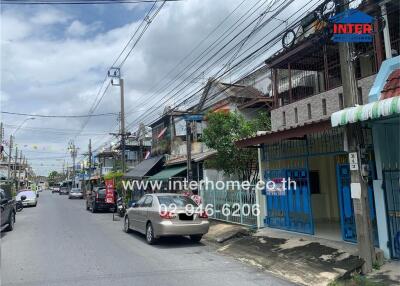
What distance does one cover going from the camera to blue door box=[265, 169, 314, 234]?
12.7 metres

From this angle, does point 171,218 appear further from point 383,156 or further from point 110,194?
point 110,194

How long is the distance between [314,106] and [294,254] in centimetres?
665

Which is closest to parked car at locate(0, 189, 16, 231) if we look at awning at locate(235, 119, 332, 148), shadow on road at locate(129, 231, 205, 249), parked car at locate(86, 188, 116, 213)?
shadow on road at locate(129, 231, 205, 249)

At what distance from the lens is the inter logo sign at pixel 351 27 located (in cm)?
850

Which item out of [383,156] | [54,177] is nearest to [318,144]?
[383,156]

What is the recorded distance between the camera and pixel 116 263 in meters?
10.1

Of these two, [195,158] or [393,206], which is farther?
[195,158]

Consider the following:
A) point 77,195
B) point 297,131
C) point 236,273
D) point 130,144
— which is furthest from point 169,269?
point 77,195

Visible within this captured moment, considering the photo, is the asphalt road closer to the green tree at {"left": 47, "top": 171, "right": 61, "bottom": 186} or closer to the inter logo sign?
the inter logo sign

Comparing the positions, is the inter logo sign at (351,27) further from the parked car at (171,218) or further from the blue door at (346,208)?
the parked car at (171,218)

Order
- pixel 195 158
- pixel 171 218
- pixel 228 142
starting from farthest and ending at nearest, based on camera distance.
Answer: pixel 195 158 → pixel 228 142 → pixel 171 218

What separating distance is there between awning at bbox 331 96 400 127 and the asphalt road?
3479 millimetres

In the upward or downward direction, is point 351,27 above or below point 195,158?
above

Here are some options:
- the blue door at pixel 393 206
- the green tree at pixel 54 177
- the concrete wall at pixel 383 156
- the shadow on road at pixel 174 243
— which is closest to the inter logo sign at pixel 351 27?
the concrete wall at pixel 383 156
